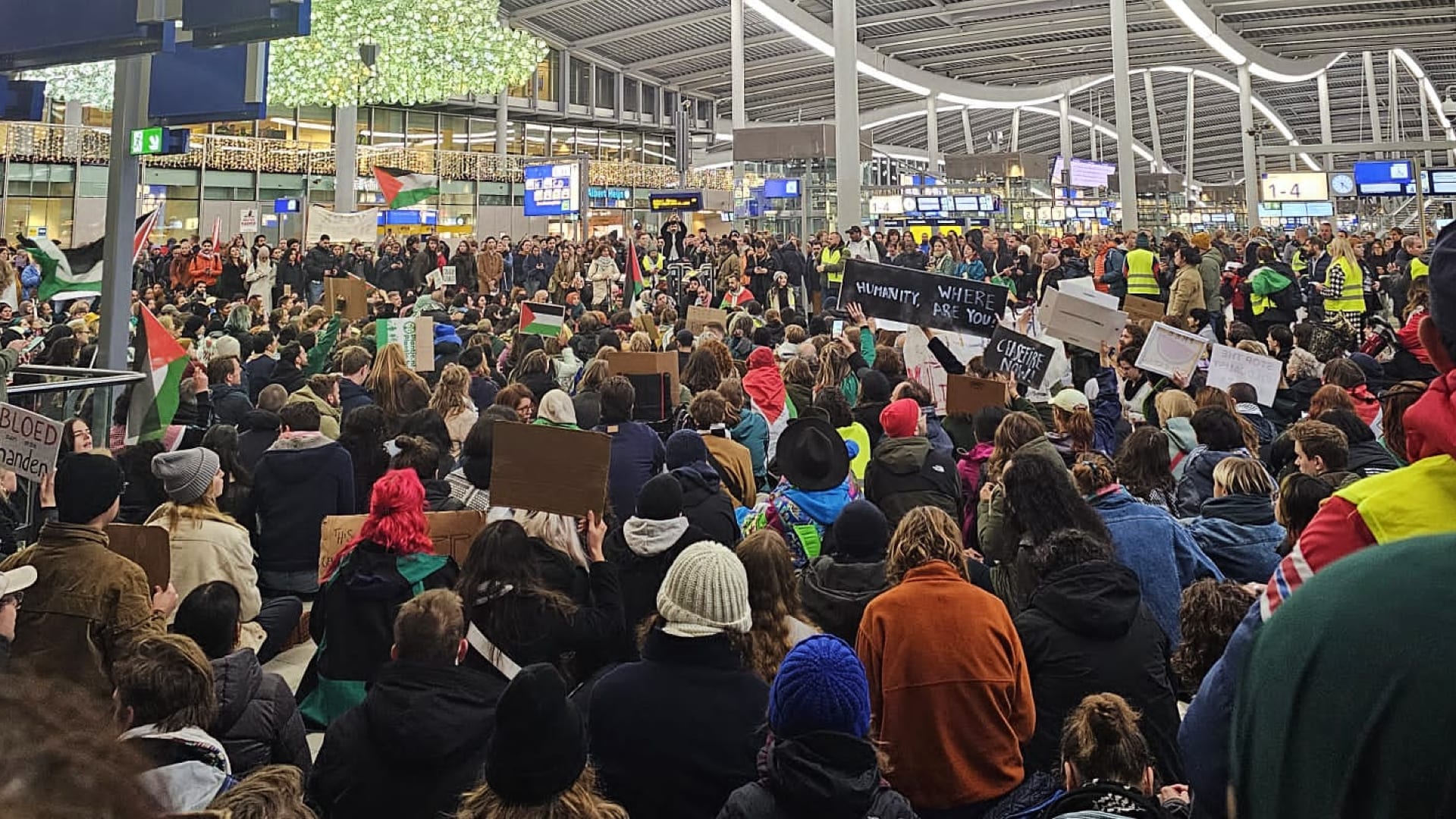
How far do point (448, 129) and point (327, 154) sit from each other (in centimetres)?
726

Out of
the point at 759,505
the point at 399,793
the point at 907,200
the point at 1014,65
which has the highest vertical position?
the point at 1014,65

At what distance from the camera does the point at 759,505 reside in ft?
18.5

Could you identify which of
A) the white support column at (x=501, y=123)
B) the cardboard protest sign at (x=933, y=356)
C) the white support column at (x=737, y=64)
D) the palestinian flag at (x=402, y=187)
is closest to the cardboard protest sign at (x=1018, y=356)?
the cardboard protest sign at (x=933, y=356)

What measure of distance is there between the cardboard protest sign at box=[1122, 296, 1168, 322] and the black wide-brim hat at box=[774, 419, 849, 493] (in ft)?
18.6

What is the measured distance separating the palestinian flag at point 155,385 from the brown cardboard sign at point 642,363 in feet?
9.22

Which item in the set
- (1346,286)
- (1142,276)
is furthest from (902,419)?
(1346,286)

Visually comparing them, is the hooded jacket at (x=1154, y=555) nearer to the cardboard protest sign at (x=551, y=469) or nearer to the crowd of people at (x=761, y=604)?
the crowd of people at (x=761, y=604)

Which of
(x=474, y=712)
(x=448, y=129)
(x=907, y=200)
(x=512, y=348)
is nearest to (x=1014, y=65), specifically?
(x=907, y=200)

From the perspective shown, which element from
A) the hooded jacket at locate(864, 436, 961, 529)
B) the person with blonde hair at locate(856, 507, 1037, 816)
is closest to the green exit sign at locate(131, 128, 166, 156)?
the hooded jacket at locate(864, 436, 961, 529)

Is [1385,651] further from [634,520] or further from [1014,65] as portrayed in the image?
[1014,65]

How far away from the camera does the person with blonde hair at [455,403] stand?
23.1 feet

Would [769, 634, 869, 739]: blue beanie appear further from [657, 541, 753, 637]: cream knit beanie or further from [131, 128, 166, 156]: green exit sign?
[131, 128, 166, 156]: green exit sign

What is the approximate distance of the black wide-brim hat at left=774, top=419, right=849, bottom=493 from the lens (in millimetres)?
5078

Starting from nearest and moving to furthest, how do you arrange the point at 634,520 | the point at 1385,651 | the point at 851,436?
the point at 1385,651 → the point at 634,520 → the point at 851,436
